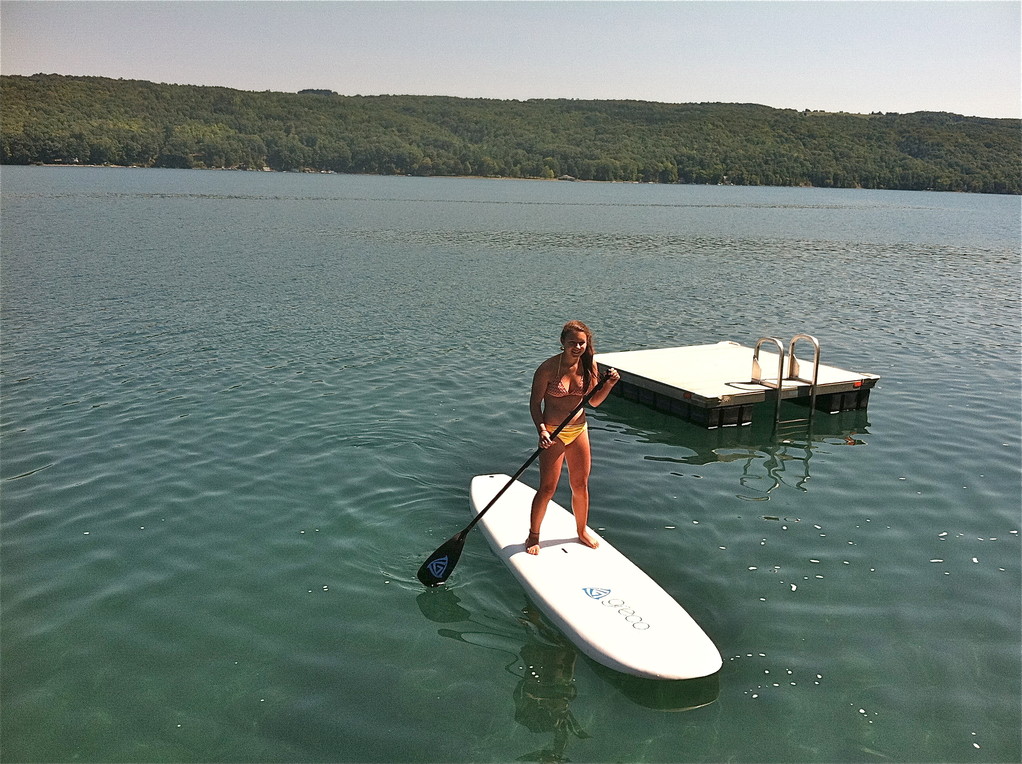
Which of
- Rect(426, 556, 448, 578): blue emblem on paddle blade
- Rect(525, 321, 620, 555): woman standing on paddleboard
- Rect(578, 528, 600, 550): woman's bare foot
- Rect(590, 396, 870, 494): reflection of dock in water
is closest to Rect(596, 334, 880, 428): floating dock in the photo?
Rect(590, 396, 870, 494): reflection of dock in water

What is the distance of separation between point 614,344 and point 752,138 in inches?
6454

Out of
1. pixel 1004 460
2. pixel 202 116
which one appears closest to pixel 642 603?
pixel 1004 460

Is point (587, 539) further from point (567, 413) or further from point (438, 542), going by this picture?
point (438, 542)

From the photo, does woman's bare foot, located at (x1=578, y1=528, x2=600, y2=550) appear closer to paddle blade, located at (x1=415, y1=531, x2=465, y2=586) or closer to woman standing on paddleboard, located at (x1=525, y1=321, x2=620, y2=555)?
woman standing on paddleboard, located at (x1=525, y1=321, x2=620, y2=555)

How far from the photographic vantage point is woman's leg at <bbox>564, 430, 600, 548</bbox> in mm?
8250

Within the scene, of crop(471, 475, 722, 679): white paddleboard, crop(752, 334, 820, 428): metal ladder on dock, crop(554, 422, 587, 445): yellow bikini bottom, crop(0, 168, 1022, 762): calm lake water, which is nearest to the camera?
crop(0, 168, 1022, 762): calm lake water

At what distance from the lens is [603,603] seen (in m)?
7.36

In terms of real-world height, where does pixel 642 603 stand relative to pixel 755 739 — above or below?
above

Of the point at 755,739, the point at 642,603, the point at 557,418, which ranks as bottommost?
the point at 755,739

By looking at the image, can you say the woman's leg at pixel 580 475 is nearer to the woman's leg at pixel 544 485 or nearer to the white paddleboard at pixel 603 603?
the woman's leg at pixel 544 485

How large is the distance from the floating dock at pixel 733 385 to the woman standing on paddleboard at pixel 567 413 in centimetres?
593

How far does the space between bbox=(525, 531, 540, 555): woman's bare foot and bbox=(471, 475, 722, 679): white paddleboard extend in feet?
0.22

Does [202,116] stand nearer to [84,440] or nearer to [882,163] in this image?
[882,163]

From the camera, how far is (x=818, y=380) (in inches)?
580
